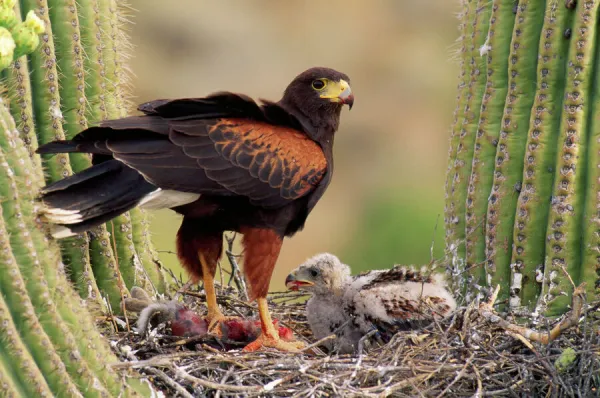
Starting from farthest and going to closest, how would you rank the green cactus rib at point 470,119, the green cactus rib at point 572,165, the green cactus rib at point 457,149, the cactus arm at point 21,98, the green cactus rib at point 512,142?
the green cactus rib at point 457,149 → the green cactus rib at point 470,119 → the green cactus rib at point 512,142 → the green cactus rib at point 572,165 → the cactus arm at point 21,98

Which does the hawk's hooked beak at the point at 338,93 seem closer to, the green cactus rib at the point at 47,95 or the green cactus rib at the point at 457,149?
the green cactus rib at the point at 457,149

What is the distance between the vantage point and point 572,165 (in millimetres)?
5531

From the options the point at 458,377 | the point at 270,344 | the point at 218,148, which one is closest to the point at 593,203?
the point at 458,377

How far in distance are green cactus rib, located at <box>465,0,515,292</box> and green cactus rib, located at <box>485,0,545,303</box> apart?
0.24 ft

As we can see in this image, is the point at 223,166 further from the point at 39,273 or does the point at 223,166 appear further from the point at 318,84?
the point at 39,273

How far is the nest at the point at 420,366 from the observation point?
177 inches

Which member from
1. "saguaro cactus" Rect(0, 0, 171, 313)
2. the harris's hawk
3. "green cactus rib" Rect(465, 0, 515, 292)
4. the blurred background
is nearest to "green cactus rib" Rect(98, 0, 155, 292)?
"saguaro cactus" Rect(0, 0, 171, 313)

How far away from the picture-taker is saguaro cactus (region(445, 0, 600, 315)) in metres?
5.54

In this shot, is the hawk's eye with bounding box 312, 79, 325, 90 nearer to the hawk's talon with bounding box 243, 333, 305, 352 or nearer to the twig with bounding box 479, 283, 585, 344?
the hawk's talon with bounding box 243, 333, 305, 352

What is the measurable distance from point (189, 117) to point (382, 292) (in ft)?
4.69

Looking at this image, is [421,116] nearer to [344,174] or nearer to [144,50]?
[344,174]

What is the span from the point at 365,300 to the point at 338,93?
1.22 metres

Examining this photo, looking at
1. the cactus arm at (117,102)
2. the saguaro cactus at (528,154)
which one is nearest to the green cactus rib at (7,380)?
the cactus arm at (117,102)

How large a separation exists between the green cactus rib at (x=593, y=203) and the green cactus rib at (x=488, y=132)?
56cm
